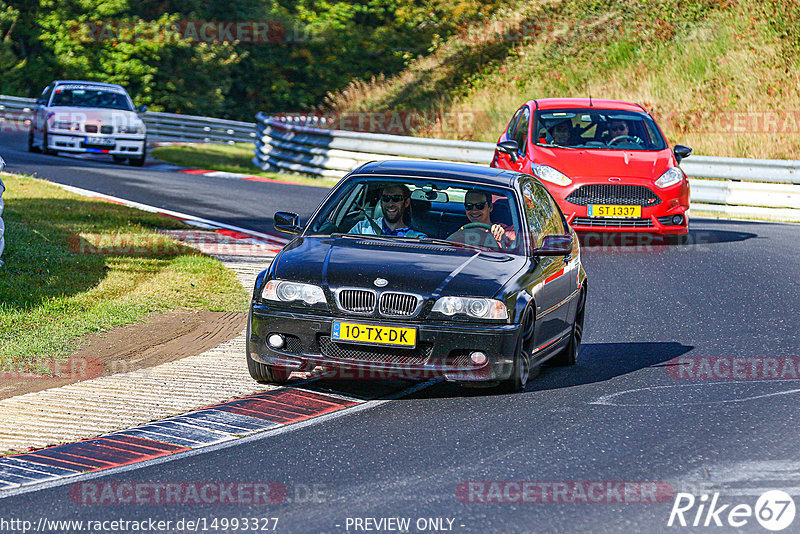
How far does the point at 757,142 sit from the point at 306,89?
110 feet

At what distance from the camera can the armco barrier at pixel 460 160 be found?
20.6 metres

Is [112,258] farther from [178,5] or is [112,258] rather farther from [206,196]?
[178,5]

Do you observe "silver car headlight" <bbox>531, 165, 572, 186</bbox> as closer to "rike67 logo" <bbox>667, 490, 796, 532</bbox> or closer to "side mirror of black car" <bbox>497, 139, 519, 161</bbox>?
"side mirror of black car" <bbox>497, 139, 519, 161</bbox>

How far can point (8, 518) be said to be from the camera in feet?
17.9

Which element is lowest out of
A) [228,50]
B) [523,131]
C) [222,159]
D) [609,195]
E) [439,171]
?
[222,159]

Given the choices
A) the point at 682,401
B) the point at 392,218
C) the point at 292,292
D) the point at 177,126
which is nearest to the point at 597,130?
the point at 392,218

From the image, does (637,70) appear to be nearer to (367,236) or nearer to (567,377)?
(567,377)

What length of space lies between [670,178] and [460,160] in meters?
9.38

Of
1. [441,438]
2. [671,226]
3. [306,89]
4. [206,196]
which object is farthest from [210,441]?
[306,89]

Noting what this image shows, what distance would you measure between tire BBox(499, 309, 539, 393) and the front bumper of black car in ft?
0.25

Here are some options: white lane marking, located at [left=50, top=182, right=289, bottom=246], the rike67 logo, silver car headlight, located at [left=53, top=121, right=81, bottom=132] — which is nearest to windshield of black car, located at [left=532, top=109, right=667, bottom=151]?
white lane marking, located at [left=50, top=182, right=289, bottom=246]

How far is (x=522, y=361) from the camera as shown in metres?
7.91

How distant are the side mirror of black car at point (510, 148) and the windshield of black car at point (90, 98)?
46.3 ft

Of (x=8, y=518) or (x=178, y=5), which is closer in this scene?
(x=8, y=518)
